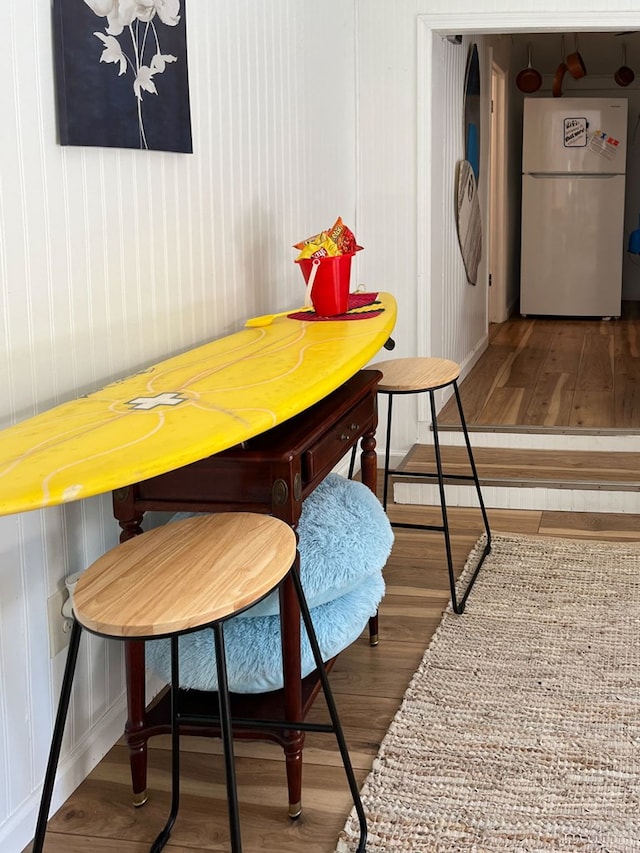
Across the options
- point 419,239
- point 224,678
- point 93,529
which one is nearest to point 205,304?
point 93,529

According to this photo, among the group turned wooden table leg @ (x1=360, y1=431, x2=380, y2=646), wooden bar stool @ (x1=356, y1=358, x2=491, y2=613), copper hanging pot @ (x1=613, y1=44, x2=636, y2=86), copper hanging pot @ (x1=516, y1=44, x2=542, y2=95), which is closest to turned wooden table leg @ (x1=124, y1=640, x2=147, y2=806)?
turned wooden table leg @ (x1=360, y1=431, x2=380, y2=646)

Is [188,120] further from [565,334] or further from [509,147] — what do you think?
[509,147]

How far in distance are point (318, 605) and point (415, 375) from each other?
98 centimetres

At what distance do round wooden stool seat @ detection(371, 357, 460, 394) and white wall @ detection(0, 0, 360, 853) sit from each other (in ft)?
1.59

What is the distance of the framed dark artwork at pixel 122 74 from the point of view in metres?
2.03

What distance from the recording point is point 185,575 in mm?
1651

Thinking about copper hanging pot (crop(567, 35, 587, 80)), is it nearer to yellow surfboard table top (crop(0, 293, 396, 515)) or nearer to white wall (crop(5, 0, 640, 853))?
white wall (crop(5, 0, 640, 853))

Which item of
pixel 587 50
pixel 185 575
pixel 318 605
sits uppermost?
pixel 587 50

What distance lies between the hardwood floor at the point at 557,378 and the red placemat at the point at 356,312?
5.30 feet

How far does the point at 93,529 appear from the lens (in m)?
2.30

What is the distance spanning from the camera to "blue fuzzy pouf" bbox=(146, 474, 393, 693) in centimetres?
224

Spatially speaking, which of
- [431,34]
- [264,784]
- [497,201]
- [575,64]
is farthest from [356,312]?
[575,64]

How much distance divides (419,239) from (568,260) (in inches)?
Result: 144

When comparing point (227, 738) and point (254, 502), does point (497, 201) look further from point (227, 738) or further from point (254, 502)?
point (227, 738)
